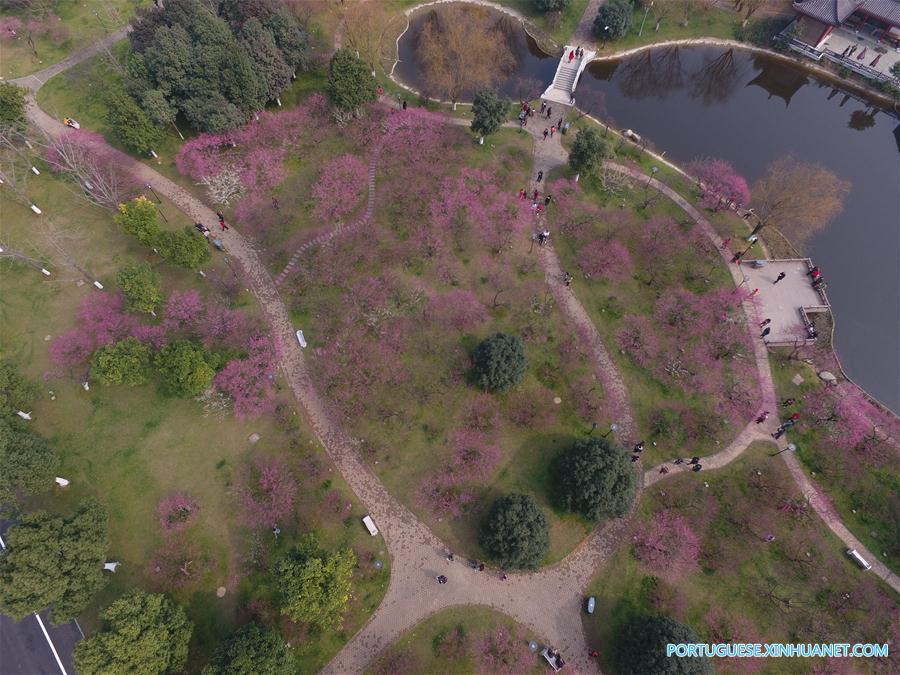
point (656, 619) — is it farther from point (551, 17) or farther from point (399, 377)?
point (551, 17)

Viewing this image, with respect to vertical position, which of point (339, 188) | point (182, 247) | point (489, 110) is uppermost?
point (489, 110)

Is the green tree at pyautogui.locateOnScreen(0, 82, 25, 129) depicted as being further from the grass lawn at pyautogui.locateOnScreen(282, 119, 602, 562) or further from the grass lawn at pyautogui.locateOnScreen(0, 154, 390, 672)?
the grass lawn at pyautogui.locateOnScreen(282, 119, 602, 562)

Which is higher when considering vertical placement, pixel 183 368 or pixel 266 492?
pixel 183 368

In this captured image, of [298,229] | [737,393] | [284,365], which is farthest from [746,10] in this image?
[284,365]

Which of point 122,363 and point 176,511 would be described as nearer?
point 176,511

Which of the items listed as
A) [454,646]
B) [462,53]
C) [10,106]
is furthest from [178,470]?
[462,53]

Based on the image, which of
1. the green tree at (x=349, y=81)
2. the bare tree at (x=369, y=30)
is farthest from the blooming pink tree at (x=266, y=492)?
the bare tree at (x=369, y=30)

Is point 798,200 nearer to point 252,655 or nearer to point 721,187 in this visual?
point 721,187
